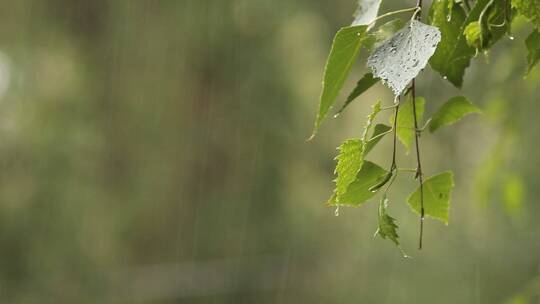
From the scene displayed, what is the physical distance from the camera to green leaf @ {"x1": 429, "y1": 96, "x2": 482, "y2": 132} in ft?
A: 1.98

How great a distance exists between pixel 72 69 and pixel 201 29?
0.56m

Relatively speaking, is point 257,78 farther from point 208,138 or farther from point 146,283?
point 146,283

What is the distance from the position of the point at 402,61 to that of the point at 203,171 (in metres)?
3.37

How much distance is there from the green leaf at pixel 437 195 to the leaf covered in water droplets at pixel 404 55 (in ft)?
0.34

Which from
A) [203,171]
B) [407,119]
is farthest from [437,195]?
[203,171]

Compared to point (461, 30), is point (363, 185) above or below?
below

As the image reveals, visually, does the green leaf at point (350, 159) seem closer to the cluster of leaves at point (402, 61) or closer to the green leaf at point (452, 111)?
the cluster of leaves at point (402, 61)

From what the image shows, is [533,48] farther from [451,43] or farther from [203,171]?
[203,171]

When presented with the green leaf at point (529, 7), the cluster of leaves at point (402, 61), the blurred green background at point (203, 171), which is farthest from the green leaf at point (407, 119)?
the blurred green background at point (203, 171)

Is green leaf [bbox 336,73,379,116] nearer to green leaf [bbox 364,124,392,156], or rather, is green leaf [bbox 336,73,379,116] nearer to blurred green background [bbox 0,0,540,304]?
green leaf [bbox 364,124,392,156]

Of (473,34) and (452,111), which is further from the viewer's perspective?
(452,111)

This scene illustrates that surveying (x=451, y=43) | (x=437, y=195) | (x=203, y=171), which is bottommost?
(x=203, y=171)

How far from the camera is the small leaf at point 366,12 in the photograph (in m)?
0.55

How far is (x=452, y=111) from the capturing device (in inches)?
23.9
